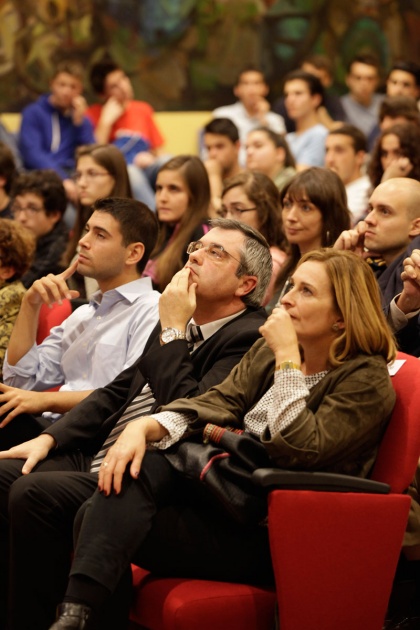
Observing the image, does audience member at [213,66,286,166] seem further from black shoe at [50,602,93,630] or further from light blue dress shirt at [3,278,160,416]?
black shoe at [50,602,93,630]

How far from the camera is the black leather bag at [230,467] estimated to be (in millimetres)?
2457

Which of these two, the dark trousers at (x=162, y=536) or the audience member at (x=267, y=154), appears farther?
the audience member at (x=267, y=154)

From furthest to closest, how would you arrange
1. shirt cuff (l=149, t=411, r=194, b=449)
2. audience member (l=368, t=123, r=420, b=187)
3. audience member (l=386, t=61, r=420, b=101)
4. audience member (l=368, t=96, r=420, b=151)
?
audience member (l=386, t=61, r=420, b=101) < audience member (l=368, t=96, r=420, b=151) < audience member (l=368, t=123, r=420, b=187) < shirt cuff (l=149, t=411, r=194, b=449)

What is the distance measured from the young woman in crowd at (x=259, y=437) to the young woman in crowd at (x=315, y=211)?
132 cm

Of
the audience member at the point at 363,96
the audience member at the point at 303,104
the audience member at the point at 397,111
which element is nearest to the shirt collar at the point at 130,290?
the audience member at the point at 397,111

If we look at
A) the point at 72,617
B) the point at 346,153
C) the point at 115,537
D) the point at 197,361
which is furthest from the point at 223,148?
the point at 72,617

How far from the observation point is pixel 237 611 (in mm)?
2455

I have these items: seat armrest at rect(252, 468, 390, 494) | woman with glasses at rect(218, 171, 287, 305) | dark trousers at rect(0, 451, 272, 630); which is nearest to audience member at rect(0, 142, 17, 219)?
woman with glasses at rect(218, 171, 287, 305)

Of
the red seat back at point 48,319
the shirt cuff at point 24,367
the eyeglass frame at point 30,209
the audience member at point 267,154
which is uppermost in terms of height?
the audience member at point 267,154

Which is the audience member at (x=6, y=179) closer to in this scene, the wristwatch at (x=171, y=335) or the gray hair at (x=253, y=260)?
the gray hair at (x=253, y=260)

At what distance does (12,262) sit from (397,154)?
191 centimetres

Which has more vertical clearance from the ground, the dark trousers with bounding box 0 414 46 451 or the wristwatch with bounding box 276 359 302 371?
the wristwatch with bounding box 276 359 302 371

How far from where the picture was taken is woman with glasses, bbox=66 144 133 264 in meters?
5.05

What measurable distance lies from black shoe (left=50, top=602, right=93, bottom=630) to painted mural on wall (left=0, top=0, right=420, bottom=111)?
6179 millimetres
